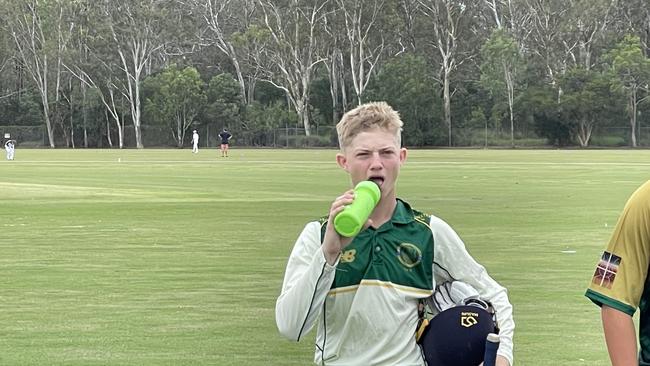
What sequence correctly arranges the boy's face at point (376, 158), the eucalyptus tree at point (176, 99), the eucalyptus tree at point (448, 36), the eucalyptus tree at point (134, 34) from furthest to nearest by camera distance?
the eucalyptus tree at point (134, 34) < the eucalyptus tree at point (176, 99) < the eucalyptus tree at point (448, 36) < the boy's face at point (376, 158)

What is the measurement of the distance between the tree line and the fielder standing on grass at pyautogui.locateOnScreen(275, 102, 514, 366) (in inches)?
3527

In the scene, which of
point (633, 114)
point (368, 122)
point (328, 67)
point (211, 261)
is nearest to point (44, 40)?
point (328, 67)

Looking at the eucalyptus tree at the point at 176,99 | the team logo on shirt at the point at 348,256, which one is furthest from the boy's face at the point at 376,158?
the eucalyptus tree at the point at 176,99

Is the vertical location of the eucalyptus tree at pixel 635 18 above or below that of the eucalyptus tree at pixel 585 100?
above

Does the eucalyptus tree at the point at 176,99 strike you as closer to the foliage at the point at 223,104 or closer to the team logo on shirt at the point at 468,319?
the foliage at the point at 223,104

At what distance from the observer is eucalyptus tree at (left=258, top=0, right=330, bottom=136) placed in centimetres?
9906

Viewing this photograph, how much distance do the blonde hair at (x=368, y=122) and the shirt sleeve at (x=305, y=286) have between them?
1.08 ft

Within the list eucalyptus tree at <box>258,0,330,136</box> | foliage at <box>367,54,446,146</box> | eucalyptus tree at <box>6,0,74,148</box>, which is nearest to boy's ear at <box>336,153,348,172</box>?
foliage at <box>367,54,446,146</box>

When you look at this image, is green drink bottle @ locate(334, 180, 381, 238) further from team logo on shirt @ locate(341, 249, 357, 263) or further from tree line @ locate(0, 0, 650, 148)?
tree line @ locate(0, 0, 650, 148)

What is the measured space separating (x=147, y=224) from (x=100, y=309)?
11140mm

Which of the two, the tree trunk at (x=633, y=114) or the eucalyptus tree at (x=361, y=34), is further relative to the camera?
the eucalyptus tree at (x=361, y=34)

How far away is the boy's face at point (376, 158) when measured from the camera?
13.3ft

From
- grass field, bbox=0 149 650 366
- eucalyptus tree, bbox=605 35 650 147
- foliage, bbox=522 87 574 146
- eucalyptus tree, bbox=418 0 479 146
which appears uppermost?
eucalyptus tree, bbox=418 0 479 146

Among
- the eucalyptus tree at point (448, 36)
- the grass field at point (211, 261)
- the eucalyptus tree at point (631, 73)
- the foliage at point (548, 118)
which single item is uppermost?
the eucalyptus tree at point (448, 36)
